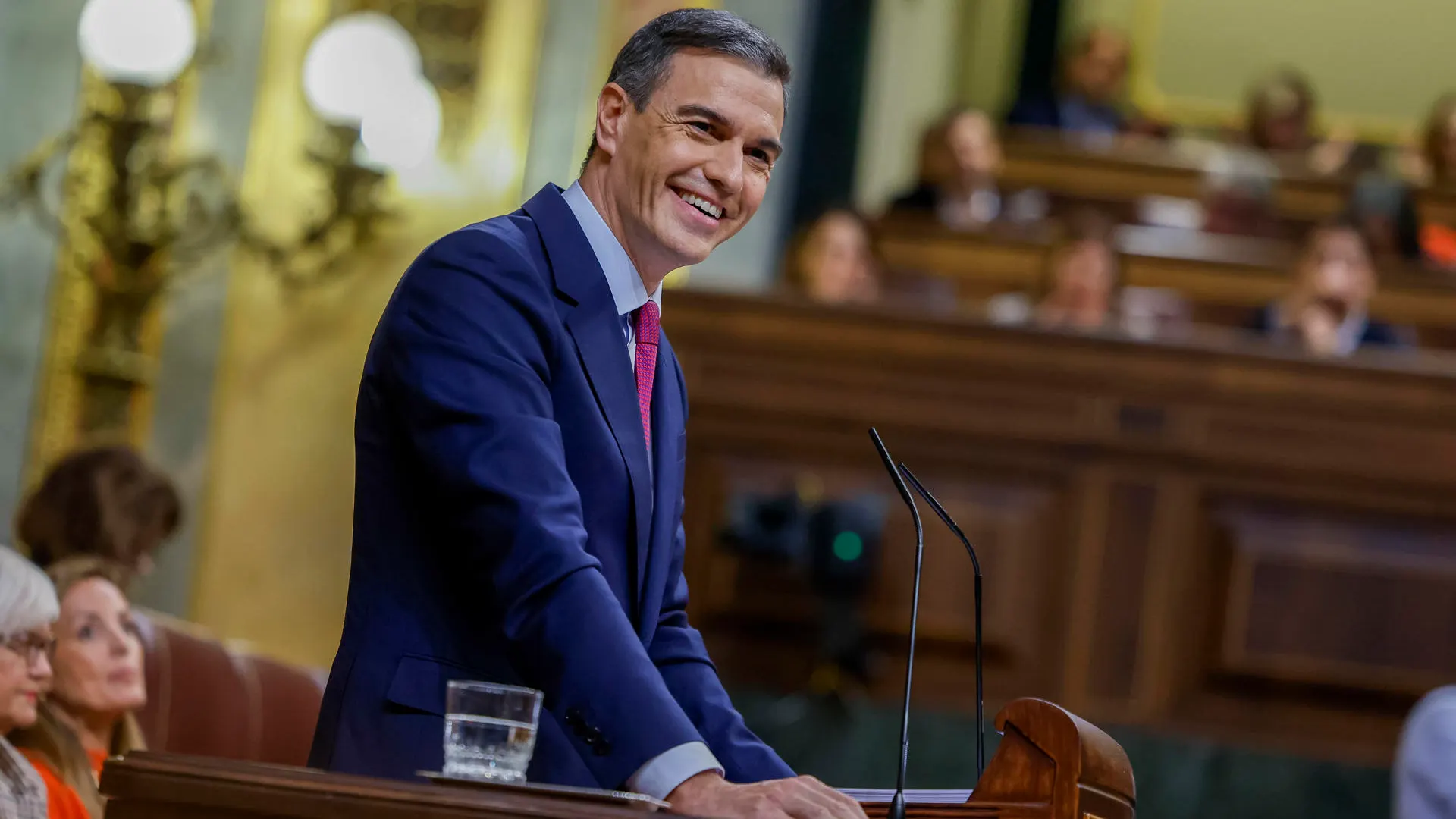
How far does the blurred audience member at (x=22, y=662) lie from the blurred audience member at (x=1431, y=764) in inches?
79.3

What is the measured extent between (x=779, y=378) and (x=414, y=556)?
3.44 metres

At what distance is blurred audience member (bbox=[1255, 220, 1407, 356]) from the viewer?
636 centimetres

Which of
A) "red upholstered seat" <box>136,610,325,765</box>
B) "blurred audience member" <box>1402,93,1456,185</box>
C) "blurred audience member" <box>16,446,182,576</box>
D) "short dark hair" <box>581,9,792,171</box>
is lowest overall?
"red upholstered seat" <box>136,610,325,765</box>

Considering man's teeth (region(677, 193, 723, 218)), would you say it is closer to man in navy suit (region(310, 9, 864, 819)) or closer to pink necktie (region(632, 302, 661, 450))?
man in navy suit (region(310, 9, 864, 819))

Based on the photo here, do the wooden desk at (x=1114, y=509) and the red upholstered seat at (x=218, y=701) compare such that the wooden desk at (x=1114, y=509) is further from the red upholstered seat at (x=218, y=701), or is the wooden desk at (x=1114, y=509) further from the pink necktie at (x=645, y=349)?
the pink necktie at (x=645, y=349)

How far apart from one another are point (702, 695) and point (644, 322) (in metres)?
0.36

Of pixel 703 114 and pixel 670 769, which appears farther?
pixel 703 114

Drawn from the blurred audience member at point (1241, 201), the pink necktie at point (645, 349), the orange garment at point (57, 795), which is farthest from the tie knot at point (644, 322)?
the blurred audience member at point (1241, 201)

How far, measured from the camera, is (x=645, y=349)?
1.85 metres

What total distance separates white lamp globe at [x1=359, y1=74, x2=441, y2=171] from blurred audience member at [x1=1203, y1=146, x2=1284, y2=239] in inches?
150

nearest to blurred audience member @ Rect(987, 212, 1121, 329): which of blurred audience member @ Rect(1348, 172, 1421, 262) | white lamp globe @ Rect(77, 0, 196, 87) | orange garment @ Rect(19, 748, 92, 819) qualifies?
blurred audience member @ Rect(1348, 172, 1421, 262)

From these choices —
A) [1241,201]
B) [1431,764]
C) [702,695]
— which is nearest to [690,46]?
[702,695]

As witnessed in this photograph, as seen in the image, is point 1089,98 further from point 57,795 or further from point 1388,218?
point 57,795

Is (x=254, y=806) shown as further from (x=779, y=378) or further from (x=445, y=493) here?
(x=779, y=378)
